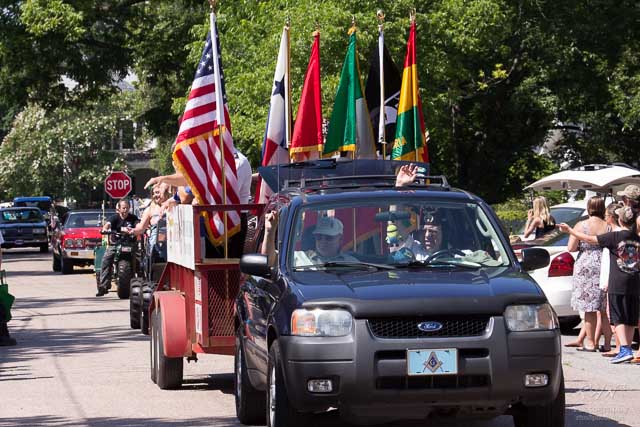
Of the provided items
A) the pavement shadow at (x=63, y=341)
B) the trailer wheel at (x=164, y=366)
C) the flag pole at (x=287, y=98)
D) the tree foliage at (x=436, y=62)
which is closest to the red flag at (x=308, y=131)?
the flag pole at (x=287, y=98)

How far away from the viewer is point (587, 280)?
14.7m

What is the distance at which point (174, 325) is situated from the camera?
11227 millimetres

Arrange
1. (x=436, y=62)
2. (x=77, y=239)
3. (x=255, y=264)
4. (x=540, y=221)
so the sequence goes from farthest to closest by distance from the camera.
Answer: (x=77, y=239) → (x=436, y=62) → (x=540, y=221) → (x=255, y=264)

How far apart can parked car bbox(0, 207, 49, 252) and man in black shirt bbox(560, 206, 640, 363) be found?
3944 cm

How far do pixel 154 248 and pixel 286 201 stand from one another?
6.21 metres

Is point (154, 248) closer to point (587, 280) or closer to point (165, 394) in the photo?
point (165, 394)

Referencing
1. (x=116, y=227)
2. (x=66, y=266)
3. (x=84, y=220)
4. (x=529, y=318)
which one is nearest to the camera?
(x=529, y=318)

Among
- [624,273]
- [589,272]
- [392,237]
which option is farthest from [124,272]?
[392,237]

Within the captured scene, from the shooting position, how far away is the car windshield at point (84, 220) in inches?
1380

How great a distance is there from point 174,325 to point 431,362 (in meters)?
4.02

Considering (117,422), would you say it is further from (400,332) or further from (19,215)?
(19,215)

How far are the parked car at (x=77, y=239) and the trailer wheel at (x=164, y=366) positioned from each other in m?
21.2

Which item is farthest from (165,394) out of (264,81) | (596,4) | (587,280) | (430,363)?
(596,4)

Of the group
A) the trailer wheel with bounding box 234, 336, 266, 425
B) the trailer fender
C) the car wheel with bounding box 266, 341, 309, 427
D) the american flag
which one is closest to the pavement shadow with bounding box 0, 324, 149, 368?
the american flag
